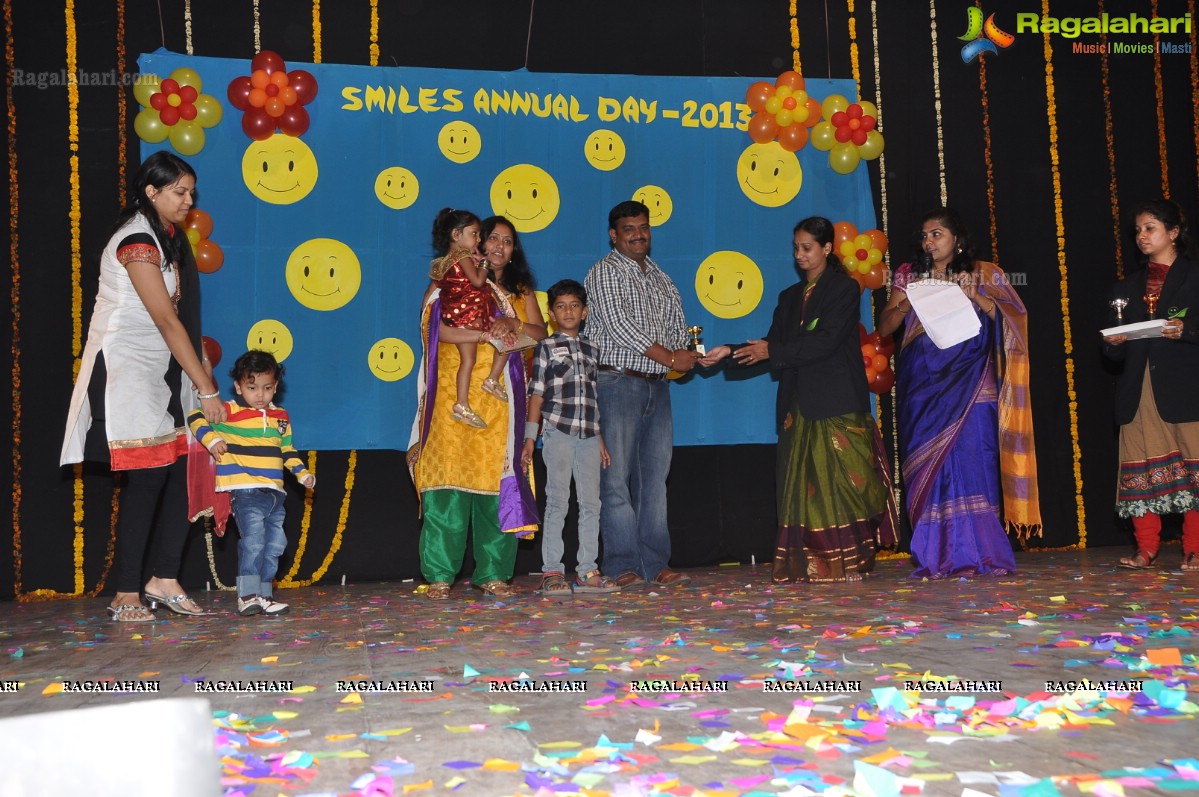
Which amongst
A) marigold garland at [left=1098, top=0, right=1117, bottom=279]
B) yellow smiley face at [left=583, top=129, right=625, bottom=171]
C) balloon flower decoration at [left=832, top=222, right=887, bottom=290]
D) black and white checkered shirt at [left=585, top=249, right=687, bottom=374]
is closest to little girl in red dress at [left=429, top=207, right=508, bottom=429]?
black and white checkered shirt at [left=585, top=249, right=687, bottom=374]

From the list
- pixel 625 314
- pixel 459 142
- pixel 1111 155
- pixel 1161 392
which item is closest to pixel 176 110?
pixel 459 142

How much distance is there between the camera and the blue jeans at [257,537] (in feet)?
11.7

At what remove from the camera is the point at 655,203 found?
193 inches

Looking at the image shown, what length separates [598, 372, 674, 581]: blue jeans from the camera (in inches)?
163

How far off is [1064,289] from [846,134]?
1.55 m

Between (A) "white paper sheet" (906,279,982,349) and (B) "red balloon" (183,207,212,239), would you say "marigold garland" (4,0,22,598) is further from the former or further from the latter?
(A) "white paper sheet" (906,279,982,349)

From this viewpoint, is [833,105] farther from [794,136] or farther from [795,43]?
[795,43]

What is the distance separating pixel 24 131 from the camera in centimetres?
443

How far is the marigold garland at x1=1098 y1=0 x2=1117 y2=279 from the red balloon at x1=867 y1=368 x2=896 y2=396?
1598 millimetres

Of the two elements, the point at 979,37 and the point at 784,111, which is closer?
the point at 784,111

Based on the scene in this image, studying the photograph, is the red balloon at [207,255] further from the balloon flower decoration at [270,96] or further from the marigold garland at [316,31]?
the marigold garland at [316,31]

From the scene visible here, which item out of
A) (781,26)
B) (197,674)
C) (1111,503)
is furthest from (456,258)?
(1111,503)

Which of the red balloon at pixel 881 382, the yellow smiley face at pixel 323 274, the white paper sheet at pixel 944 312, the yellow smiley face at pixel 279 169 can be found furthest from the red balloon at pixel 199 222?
the red balloon at pixel 881 382

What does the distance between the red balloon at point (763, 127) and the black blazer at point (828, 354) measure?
1.00 meters
